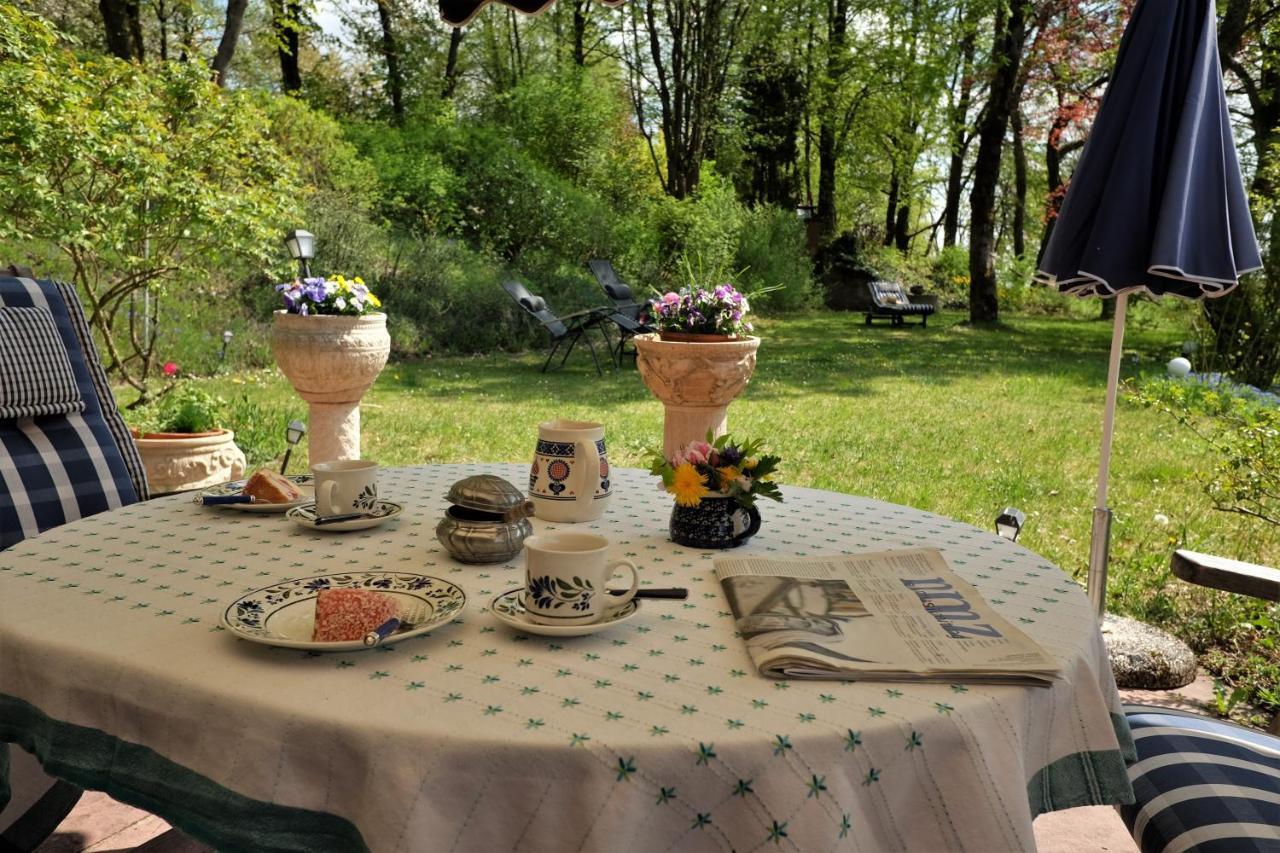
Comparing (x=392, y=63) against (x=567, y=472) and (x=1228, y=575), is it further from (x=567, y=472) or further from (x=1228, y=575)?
(x=1228, y=575)

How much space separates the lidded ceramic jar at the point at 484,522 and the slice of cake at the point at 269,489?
403 millimetres

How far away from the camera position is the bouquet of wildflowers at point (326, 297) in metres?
3.89

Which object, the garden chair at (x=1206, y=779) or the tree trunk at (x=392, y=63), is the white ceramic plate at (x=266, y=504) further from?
the tree trunk at (x=392, y=63)

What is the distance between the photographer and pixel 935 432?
6.66 meters

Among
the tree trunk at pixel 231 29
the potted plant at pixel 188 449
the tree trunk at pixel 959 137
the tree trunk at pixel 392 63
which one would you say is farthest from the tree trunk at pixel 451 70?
the potted plant at pixel 188 449

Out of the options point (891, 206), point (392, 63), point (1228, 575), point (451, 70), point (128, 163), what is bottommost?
point (1228, 575)

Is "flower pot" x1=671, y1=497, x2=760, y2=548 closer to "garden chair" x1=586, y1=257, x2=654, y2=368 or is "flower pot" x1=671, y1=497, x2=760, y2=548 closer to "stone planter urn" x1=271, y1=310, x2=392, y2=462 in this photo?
"stone planter urn" x1=271, y1=310, x2=392, y2=462

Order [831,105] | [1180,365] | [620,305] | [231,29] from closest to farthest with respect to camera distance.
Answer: [1180,365]
[231,29]
[620,305]
[831,105]

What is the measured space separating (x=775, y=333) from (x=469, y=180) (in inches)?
199

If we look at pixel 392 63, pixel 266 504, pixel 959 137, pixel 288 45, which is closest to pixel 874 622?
pixel 266 504

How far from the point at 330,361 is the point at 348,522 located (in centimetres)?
269

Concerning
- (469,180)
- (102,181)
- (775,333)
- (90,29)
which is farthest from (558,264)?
(90,29)

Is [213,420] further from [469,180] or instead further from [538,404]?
[469,180]

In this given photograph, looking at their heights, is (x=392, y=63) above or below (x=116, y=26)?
above
